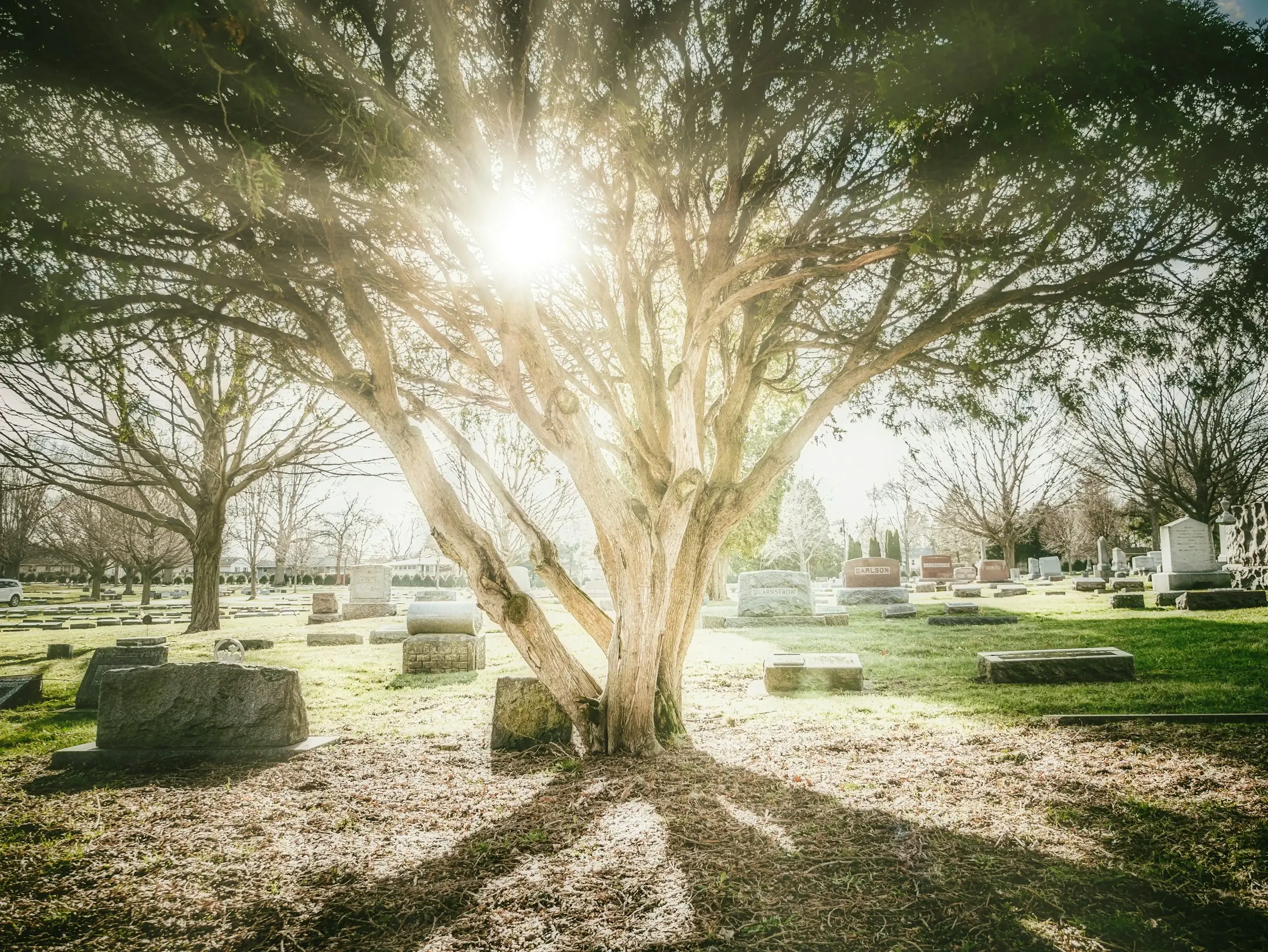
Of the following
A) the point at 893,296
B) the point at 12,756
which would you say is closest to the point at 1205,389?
the point at 893,296

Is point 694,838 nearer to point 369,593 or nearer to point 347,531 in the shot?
point 369,593

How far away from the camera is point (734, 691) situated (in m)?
8.80

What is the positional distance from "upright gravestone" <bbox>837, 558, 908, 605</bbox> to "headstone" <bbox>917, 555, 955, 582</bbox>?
1375cm

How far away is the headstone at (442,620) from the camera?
11.8m

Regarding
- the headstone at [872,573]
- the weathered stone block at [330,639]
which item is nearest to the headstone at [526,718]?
the weathered stone block at [330,639]

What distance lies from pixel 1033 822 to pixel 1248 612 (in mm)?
13849

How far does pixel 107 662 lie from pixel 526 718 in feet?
20.7

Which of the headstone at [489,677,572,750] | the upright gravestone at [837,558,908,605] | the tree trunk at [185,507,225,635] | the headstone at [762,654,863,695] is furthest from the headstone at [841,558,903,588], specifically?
the tree trunk at [185,507,225,635]

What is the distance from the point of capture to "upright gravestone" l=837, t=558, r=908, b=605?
22359mm

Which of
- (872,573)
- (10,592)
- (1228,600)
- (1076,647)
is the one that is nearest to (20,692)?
(1076,647)

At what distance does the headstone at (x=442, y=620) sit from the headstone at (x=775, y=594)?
960cm

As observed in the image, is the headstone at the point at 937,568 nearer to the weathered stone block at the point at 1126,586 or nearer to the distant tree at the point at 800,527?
the weathered stone block at the point at 1126,586

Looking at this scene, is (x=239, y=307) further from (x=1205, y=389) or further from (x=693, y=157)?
(x=1205, y=389)

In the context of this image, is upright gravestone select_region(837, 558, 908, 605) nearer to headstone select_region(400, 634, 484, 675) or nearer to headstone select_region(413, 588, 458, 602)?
headstone select_region(413, 588, 458, 602)
